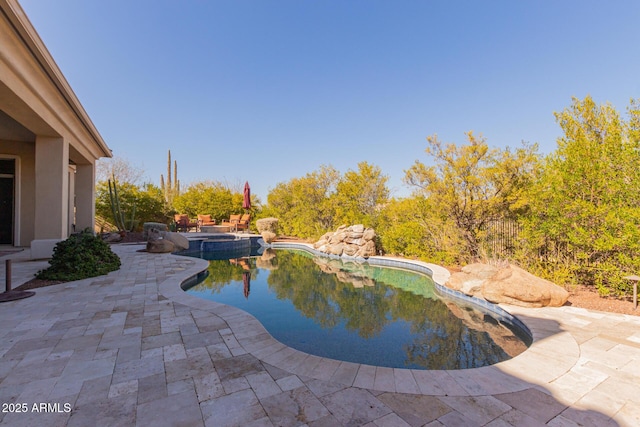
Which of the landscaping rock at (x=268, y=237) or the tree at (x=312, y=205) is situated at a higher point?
the tree at (x=312, y=205)

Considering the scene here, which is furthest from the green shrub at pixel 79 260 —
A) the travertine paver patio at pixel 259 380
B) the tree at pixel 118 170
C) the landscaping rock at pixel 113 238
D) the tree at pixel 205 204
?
the tree at pixel 118 170

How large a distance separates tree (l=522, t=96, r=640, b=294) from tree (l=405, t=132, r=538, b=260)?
1100 millimetres

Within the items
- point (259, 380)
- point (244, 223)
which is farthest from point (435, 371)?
point (244, 223)

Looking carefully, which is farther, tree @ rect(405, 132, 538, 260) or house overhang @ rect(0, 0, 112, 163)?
tree @ rect(405, 132, 538, 260)

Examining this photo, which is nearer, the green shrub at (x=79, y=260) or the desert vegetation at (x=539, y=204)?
the desert vegetation at (x=539, y=204)

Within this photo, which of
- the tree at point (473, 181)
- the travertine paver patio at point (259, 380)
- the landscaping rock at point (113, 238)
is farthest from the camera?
the landscaping rock at point (113, 238)

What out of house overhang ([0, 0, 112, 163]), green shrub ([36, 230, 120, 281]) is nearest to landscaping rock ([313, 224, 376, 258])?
green shrub ([36, 230, 120, 281])

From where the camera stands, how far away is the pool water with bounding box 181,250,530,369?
334 centimetres

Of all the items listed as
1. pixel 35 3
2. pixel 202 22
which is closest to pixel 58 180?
pixel 35 3

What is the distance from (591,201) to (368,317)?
4392mm

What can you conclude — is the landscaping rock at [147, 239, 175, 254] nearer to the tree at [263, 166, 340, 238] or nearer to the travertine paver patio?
the travertine paver patio

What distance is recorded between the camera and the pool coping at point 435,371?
2.21m

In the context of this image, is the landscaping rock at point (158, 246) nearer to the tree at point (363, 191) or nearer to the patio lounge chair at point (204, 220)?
the tree at point (363, 191)

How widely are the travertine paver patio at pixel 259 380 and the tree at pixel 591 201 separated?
1388mm
